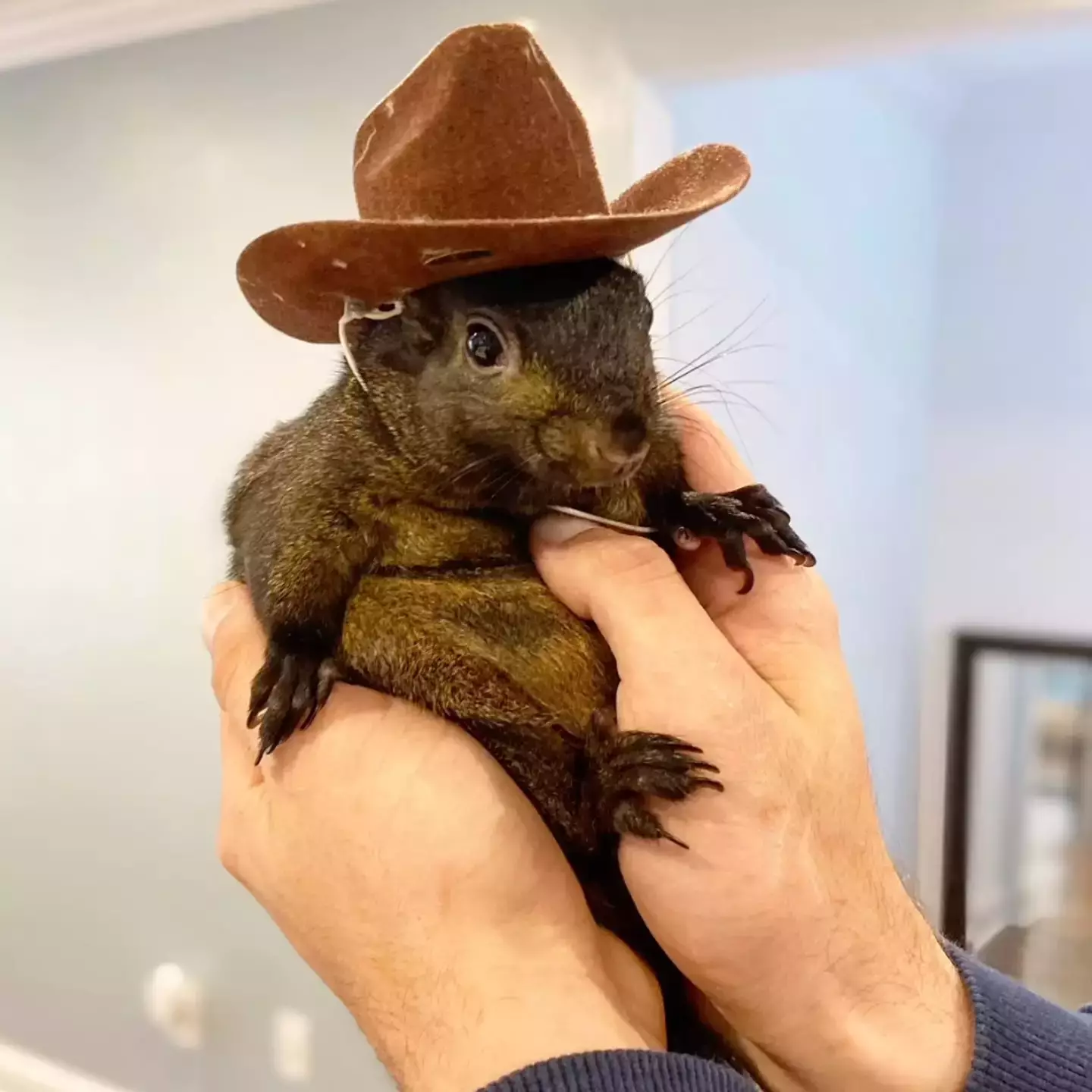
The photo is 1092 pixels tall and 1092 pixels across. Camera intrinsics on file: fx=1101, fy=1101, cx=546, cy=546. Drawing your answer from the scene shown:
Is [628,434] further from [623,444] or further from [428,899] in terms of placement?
[428,899]

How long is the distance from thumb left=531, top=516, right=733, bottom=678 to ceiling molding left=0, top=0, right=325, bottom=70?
5.04ft

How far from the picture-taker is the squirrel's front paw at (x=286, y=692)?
3.19ft

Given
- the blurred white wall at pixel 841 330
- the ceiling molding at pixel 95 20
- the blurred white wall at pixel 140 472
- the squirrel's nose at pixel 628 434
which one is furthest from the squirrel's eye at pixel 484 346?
the ceiling molding at pixel 95 20

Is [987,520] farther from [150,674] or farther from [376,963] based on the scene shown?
[376,963]

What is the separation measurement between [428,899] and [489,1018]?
0.35 feet

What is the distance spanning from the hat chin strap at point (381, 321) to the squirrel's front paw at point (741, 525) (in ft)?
0.25

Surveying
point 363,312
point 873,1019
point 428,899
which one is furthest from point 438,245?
point 873,1019

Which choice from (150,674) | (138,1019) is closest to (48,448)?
(150,674)

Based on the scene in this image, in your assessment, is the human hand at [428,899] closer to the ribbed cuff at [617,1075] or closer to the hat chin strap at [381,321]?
the ribbed cuff at [617,1075]

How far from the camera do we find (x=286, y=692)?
986mm

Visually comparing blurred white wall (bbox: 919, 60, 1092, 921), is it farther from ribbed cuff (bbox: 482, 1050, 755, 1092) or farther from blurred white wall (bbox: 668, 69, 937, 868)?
ribbed cuff (bbox: 482, 1050, 755, 1092)

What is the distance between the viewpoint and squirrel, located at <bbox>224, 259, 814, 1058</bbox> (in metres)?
0.92

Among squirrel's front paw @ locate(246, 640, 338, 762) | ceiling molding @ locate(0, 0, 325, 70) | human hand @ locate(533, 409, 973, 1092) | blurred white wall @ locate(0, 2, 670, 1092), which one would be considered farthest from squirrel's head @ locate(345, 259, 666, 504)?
ceiling molding @ locate(0, 0, 325, 70)

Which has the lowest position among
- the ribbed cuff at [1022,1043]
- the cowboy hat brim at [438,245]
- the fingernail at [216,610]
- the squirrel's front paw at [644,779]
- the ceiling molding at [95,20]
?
the ribbed cuff at [1022,1043]
